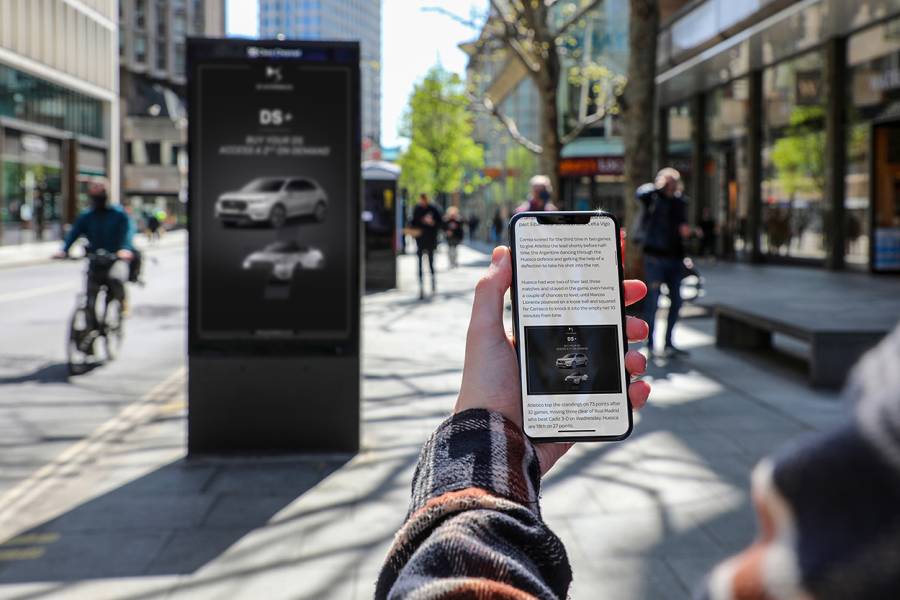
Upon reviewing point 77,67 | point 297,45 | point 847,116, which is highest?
point 77,67

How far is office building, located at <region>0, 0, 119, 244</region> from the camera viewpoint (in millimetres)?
45562

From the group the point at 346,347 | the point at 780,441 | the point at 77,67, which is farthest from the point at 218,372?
the point at 77,67

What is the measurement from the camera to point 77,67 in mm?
55250

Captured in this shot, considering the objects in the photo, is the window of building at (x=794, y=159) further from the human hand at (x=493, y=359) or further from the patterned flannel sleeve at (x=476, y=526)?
the patterned flannel sleeve at (x=476, y=526)

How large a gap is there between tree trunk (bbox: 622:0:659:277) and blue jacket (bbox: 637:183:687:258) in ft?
8.27

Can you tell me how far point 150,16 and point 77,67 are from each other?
34855 millimetres

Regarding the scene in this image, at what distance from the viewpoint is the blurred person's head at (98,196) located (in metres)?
11.0

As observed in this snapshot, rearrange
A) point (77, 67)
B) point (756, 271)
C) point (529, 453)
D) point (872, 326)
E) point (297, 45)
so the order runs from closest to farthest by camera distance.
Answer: point (529, 453)
point (297, 45)
point (872, 326)
point (756, 271)
point (77, 67)

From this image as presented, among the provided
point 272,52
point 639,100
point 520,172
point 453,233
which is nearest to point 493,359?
point 272,52

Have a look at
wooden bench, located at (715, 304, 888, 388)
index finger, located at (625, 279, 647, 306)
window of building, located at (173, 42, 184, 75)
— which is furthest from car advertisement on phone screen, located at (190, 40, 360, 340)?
window of building, located at (173, 42, 184, 75)

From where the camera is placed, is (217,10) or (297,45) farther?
(217,10)

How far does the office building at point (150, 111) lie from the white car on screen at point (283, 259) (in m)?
81.2

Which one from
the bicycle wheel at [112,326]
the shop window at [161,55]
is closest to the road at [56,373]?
the bicycle wheel at [112,326]

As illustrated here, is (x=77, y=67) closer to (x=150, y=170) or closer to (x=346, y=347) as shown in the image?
(x=150, y=170)
